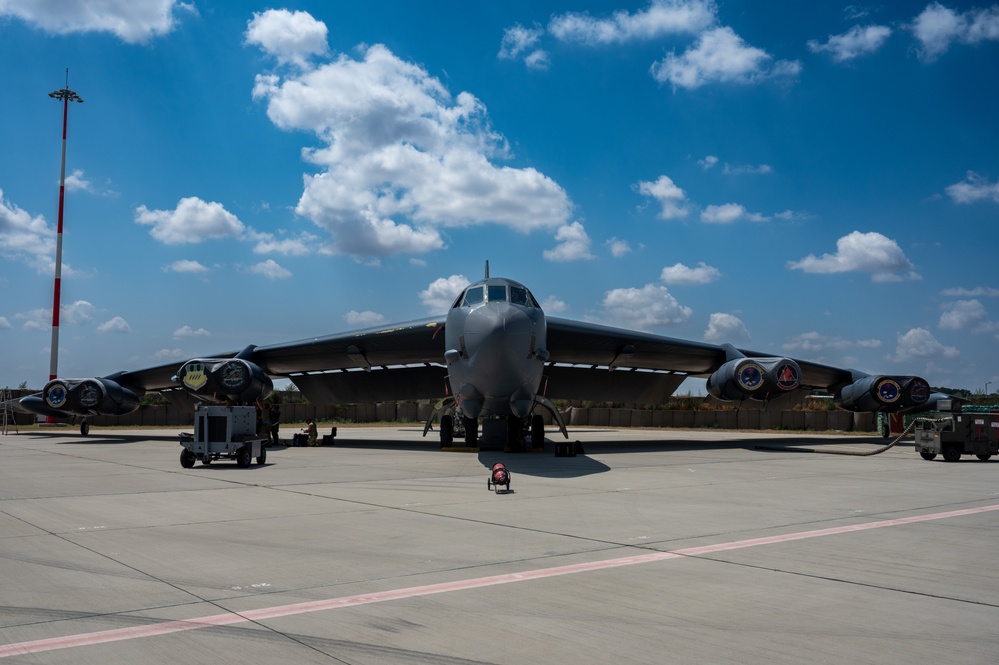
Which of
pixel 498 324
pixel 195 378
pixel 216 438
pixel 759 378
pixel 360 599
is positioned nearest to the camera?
pixel 360 599

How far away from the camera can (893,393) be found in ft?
81.6

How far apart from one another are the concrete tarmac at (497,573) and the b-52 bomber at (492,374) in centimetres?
558

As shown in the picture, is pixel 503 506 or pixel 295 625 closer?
pixel 295 625

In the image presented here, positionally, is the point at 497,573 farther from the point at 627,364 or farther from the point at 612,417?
the point at 612,417

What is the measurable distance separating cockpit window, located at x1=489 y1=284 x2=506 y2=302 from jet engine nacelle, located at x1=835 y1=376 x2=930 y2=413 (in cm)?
1328

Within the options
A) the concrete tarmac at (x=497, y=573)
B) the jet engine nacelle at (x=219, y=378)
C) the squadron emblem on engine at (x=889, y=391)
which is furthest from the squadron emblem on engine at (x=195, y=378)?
the squadron emblem on engine at (x=889, y=391)

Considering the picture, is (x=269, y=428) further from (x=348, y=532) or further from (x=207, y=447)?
(x=348, y=532)

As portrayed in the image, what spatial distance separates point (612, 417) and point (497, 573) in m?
42.8

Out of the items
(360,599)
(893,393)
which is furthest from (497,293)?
(893,393)

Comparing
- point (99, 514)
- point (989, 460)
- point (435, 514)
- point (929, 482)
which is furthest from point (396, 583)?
point (989, 460)

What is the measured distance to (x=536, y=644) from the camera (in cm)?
439

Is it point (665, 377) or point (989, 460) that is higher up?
point (665, 377)

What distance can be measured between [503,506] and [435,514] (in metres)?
1.08

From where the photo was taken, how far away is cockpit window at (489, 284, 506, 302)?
1839cm
